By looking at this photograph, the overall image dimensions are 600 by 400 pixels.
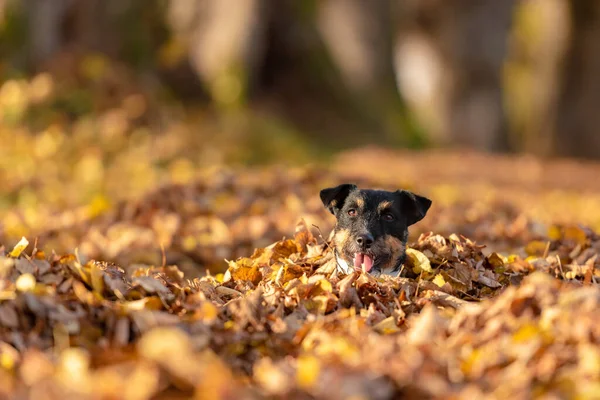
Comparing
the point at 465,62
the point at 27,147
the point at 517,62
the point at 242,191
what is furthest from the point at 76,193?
the point at 517,62

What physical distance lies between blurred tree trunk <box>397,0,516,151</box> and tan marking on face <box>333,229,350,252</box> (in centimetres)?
2021

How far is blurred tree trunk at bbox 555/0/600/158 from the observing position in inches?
960

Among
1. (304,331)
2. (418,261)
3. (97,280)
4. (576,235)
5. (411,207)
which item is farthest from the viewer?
(576,235)

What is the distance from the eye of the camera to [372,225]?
4.46 metres

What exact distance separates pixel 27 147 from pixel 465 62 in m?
15.4

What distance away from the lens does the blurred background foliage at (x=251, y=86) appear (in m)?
12.0

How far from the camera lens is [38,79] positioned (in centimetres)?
1306

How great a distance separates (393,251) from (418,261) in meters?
0.31

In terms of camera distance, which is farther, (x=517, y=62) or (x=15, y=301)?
(x=517, y=62)

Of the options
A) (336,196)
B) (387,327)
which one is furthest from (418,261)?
(387,327)

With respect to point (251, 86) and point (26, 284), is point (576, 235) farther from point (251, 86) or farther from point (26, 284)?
point (251, 86)

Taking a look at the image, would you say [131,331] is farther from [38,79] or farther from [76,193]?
[38,79]

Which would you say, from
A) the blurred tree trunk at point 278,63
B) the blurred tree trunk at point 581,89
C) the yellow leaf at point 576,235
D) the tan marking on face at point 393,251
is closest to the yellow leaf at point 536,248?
the yellow leaf at point 576,235

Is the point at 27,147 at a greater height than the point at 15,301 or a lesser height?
lesser
